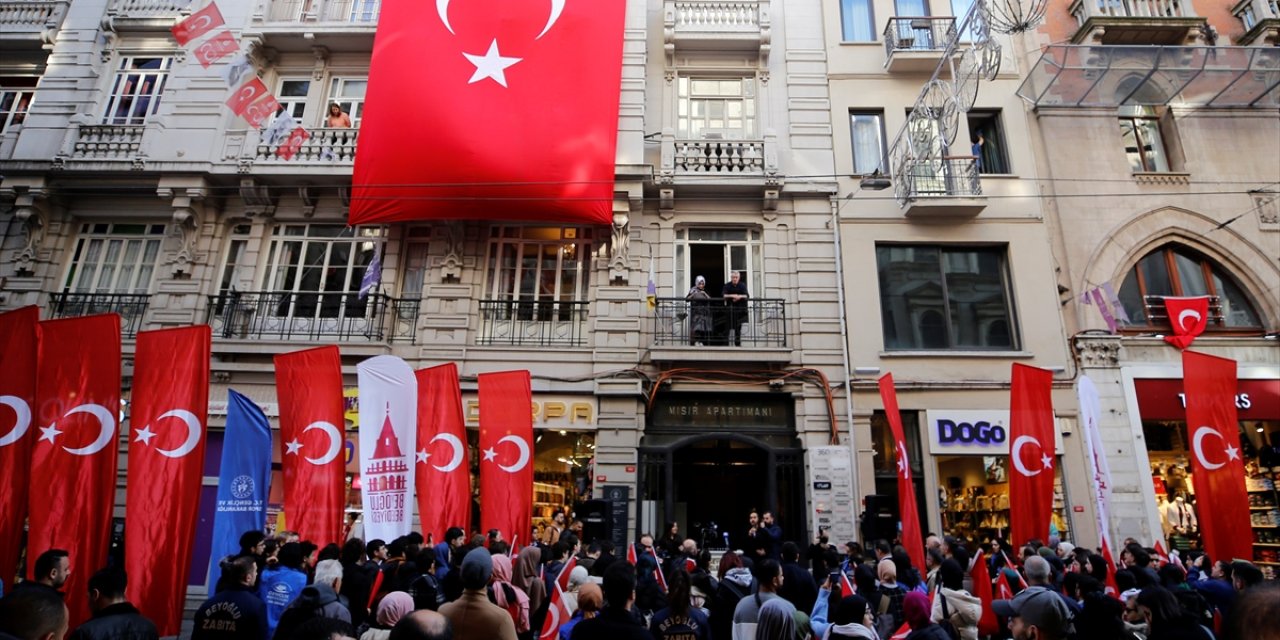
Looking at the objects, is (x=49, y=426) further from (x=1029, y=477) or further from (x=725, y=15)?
Result: (x=725, y=15)

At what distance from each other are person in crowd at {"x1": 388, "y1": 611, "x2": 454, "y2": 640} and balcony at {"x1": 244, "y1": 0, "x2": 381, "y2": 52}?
16546 millimetres

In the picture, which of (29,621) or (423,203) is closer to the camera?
(29,621)

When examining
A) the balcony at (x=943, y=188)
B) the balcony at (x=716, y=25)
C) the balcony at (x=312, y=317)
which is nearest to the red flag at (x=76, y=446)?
the balcony at (x=312, y=317)

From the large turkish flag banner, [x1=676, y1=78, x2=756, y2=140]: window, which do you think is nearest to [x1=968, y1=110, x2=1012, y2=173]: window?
[x1=676, y1=78, x2=756, y2=140]: window

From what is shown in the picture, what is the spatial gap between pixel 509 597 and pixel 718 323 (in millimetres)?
9414

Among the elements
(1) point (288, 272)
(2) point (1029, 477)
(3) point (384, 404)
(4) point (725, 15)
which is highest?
(4) point (725, 15)

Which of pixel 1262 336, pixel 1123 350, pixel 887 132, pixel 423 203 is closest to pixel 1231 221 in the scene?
pixel 1262 336

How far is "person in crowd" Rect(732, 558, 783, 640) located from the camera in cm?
560

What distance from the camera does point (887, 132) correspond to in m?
16.5

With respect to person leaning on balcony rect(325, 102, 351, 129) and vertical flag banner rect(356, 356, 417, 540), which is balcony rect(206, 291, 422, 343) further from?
vertical flag banner rect(356, 356, 417, 540)

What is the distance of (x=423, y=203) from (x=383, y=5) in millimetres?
5195

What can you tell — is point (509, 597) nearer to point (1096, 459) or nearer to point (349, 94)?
point (1096, 459)

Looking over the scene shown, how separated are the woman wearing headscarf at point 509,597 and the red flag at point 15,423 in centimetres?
466

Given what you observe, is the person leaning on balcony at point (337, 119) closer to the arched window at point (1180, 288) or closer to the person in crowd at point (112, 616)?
the person in crowd at point (112, 616)
